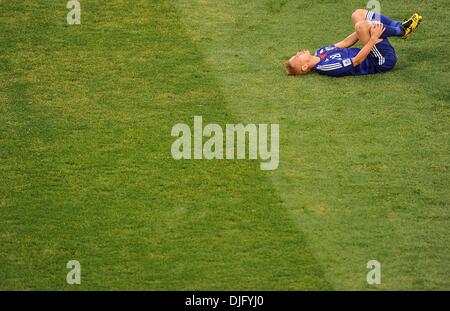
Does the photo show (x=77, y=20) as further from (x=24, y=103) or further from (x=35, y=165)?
(x=35, y=165)

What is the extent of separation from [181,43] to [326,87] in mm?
1692

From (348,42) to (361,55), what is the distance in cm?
37

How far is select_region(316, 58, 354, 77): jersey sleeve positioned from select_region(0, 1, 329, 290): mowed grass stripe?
109 cm

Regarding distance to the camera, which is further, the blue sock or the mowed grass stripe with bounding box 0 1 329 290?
the blue sock

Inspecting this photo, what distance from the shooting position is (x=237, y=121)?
23.4 ft

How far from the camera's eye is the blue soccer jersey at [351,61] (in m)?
7.69

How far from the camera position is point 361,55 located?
299 inches

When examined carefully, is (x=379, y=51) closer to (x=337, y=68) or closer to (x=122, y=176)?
(x=337, y=68)

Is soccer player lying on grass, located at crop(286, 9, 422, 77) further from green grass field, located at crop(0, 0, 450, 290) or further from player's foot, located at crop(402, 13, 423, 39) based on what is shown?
green grass field, located at crop(0, 0, 450, 290)

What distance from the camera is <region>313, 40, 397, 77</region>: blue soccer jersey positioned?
7.69m

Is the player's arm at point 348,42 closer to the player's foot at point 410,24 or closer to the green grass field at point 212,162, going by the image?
the green grass field at point 212,162

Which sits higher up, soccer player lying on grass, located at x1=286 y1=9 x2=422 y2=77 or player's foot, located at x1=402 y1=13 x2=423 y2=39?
player's foot, located at x1=402 y1=13 x2=423 y2=39

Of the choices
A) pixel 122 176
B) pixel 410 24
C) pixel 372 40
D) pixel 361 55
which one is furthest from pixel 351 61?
pixel 122 176


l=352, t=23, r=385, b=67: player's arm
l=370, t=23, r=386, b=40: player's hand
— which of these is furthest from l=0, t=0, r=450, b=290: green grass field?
l=370, t=23, r=386, b=40: player's hand
